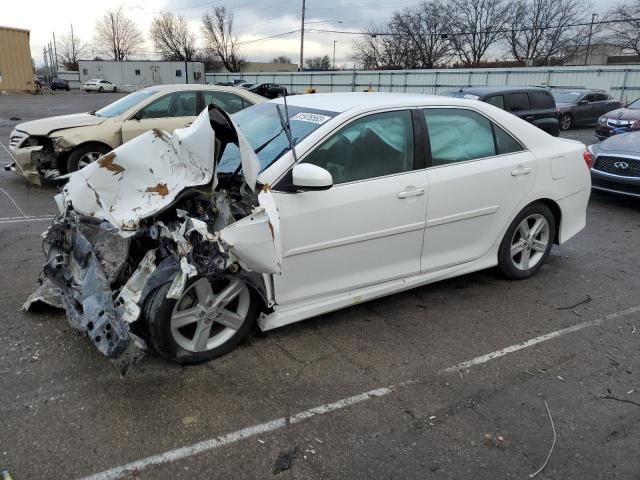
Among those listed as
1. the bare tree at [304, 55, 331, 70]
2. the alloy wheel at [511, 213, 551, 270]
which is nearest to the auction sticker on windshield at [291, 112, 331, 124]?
the alloy wheel at [511, 213, 551, 270]

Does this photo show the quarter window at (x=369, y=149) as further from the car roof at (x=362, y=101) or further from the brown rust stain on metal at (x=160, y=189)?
the brown rust stain on metal at (x=160, y=189)

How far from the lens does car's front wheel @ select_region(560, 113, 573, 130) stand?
18188 millimetres

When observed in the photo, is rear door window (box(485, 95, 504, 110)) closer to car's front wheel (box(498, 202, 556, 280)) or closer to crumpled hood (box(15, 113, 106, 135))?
car's front wheel (box(498, 202, 556, 280))

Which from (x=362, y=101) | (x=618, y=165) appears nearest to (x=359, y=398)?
(x=362, y=101)

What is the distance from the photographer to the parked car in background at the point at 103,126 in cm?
779

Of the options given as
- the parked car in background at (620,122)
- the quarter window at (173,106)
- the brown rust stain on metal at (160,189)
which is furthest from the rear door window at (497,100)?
the brown rust stain on metal at (160,189)

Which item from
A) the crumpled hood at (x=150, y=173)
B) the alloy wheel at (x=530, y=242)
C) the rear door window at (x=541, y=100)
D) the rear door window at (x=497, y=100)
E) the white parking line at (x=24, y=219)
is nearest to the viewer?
the crumpled hood at (x=150, y=173)

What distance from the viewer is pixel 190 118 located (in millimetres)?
8508

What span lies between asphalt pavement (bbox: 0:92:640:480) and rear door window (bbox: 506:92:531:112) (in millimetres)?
9246

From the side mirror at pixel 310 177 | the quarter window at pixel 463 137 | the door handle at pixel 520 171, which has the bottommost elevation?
the door handle at pixel 520 171

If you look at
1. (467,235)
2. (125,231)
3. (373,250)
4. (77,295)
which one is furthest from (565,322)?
(77,295)

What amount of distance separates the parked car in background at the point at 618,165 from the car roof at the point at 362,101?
4230mm

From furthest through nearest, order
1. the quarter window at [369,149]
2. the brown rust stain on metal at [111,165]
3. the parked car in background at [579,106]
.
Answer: the parked car in background at [579,106], the quarter window at [369,149], the brown rust stain on metal at [111,165]

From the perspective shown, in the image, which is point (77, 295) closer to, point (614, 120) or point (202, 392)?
point (202, 392)
